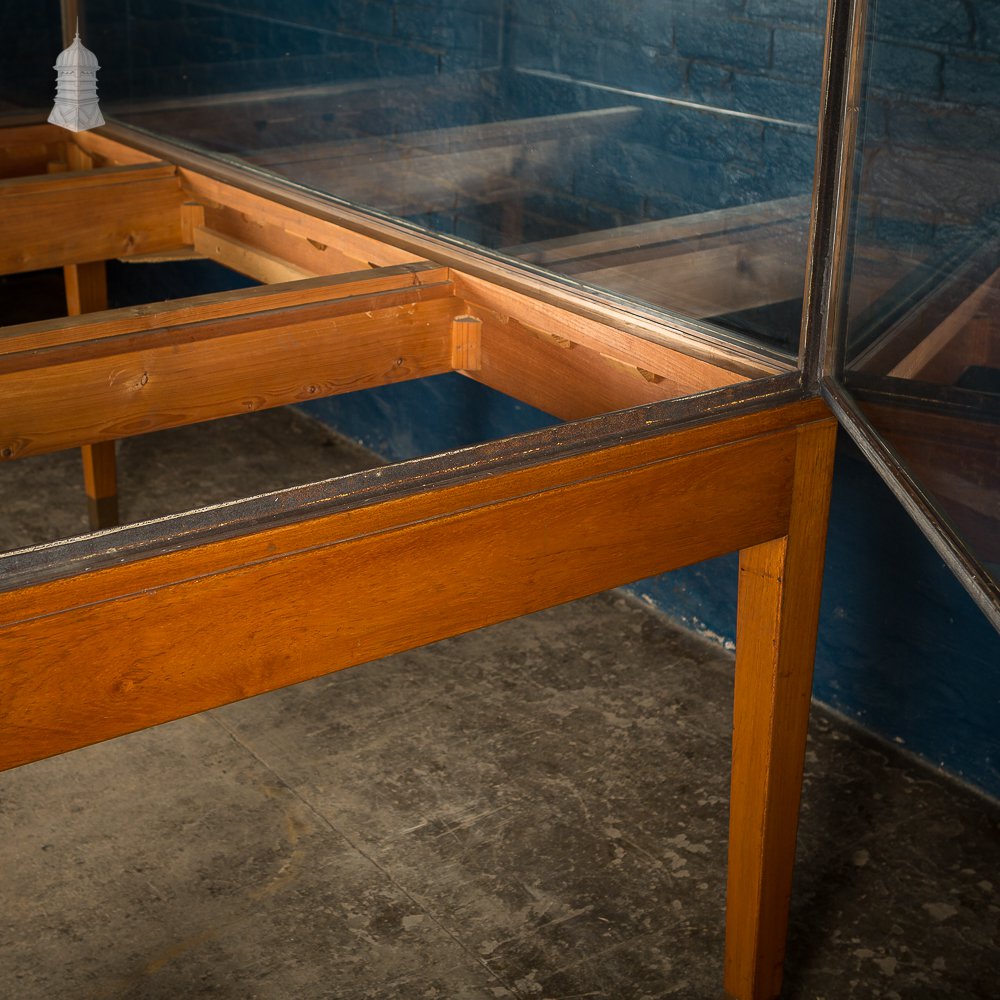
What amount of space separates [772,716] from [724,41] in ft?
2.92

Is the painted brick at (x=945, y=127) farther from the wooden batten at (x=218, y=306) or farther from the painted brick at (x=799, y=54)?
the wooden batten at (x=218, y=306)

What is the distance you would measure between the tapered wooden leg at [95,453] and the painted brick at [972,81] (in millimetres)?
2300

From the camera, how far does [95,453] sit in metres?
3.42

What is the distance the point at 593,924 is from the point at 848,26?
4.48 ft

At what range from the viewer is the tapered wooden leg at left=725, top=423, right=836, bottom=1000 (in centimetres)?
175

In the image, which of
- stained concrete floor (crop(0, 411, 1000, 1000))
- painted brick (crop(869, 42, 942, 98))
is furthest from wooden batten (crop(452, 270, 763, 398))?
stained concrete floor (crop(0, 411, 1000, 1000))

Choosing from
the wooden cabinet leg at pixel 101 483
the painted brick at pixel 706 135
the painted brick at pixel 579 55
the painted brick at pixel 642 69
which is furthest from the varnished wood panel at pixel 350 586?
the wooden cabinet leg at pixel 101 483

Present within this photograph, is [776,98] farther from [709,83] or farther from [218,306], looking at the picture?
[218,306]

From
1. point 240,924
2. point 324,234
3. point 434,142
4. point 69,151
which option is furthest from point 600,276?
point 69,151

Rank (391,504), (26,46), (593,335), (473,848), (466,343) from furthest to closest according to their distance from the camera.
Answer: (26,46) < (473,848) < (466,343) < (593,335) < (391,504)

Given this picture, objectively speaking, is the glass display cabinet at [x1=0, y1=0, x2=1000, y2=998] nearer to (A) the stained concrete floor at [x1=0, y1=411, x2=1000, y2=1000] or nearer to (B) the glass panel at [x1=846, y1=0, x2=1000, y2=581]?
(B) the glass panel at [x1=846, y1=0, x2=1000, y2=581]

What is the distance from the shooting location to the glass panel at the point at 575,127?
5.81ft

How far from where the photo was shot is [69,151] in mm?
3291

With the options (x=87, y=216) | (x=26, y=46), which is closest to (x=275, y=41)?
(x=87, y=216)
